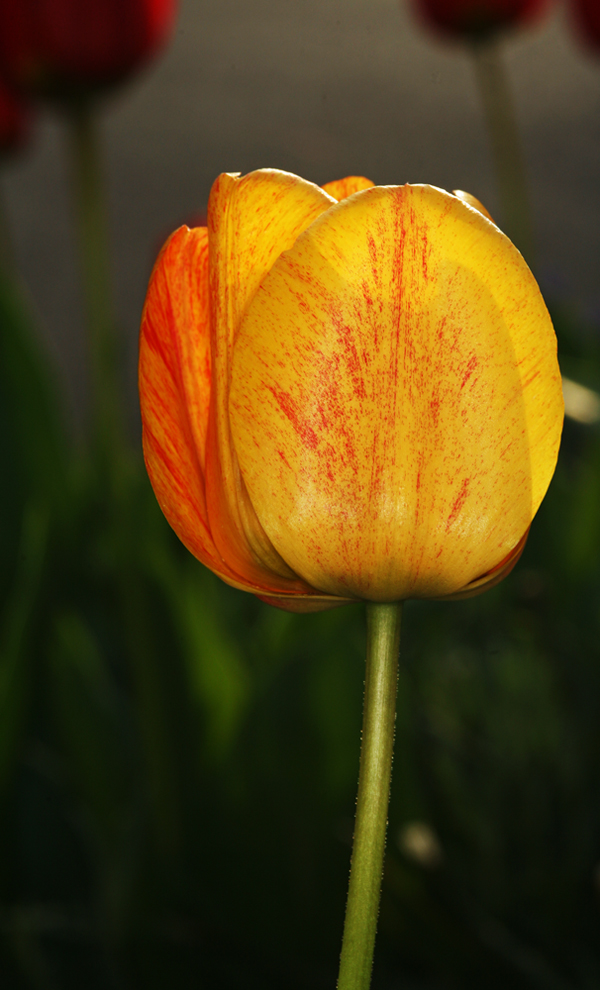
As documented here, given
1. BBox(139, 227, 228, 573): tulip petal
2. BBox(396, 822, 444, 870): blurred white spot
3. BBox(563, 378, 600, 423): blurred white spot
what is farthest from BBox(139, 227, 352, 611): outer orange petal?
BBox(396, 822, 444, 870): blurred white spot

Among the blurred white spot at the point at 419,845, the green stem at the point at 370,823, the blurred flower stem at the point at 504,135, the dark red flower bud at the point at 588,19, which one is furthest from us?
the blurred flower stem at the point at 504,135

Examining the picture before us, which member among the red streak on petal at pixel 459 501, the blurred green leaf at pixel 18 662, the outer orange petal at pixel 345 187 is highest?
the outer orange petal at pixel 345 187

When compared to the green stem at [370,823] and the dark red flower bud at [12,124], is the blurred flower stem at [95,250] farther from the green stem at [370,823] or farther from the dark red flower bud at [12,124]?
the green stem at [370,823]

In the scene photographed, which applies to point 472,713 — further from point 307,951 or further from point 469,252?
point 469,252

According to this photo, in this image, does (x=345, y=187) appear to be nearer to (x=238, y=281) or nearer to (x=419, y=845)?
(x=238, y=281)

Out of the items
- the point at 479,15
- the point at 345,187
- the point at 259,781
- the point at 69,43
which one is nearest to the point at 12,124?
the point at 69,43

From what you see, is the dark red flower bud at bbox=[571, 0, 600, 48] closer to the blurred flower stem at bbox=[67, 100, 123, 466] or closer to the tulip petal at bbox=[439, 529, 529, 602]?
the blurred flower stem at bbox=[67, 100, 123, 466]

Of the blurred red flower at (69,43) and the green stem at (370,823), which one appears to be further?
the blurred red flower at (69,43)

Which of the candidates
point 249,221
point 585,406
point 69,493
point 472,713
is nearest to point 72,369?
point 69,493

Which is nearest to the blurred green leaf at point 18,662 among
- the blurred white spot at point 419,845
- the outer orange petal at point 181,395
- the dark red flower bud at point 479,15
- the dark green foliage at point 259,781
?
the dark green foliage at point 259,781
